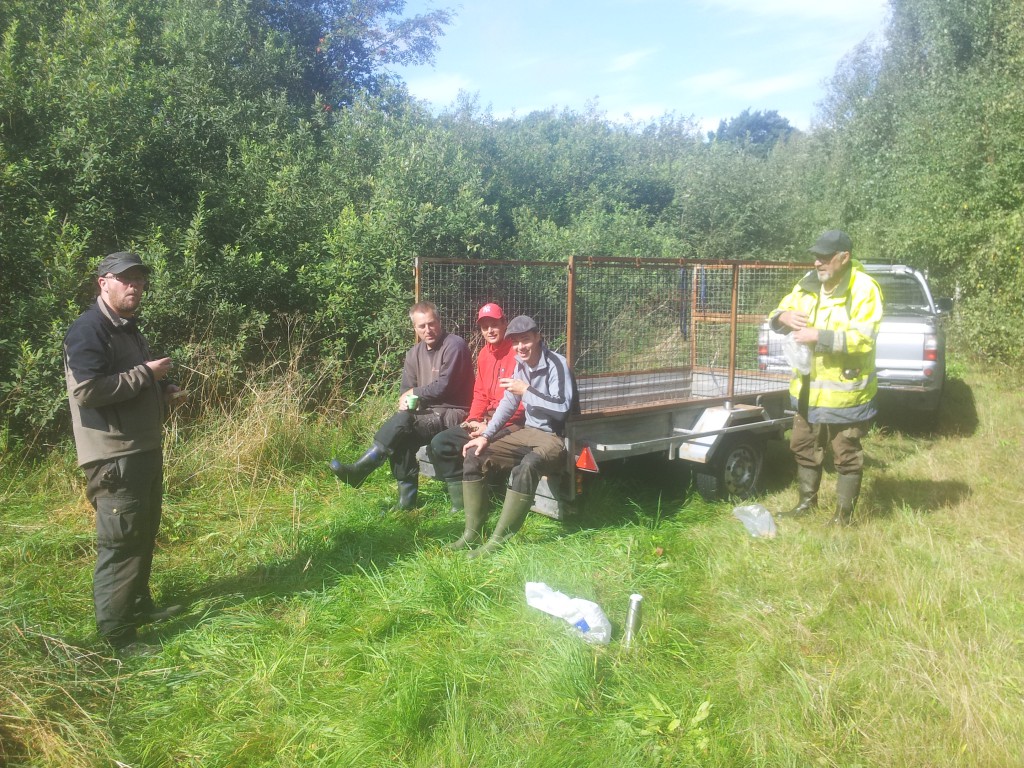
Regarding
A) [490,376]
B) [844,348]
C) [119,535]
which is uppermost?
[844,348]

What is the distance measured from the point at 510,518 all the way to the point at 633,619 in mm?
1267

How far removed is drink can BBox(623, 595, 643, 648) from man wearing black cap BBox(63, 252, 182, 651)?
2369 millimetres

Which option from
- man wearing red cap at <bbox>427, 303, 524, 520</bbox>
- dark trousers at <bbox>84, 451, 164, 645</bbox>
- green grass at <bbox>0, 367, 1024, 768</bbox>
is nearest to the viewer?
green grass at <bbox>0, 367, 1024, 768</bbox>


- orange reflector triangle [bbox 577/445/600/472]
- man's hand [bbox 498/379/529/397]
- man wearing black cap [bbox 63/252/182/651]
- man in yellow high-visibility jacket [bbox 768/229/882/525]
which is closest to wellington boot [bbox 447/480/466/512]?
man's hand [bbox 498/379/529/397]

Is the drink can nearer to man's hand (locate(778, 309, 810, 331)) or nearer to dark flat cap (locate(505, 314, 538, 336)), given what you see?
dark flat cap (locate(505, 314, 538, 336))

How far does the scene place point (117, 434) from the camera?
3525 millimetres

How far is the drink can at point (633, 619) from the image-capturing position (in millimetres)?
3562

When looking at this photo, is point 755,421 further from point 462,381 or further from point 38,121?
point 38,121

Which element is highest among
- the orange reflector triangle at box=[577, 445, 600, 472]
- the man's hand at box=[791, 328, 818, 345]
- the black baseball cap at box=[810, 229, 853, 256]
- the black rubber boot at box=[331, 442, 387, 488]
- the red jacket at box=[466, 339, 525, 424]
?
the black baseball cap at box=[810, 229, 853, 256]

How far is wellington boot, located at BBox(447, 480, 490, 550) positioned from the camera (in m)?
4.78

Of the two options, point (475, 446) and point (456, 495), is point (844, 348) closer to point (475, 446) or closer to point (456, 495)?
point (475, 446)

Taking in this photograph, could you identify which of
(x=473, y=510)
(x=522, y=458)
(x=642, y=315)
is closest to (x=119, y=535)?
(x=473, y=510)

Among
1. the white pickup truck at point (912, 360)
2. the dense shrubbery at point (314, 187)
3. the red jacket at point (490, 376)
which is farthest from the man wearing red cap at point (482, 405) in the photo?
the white pickup truck at point (912, 360)

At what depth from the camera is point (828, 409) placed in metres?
5.02
